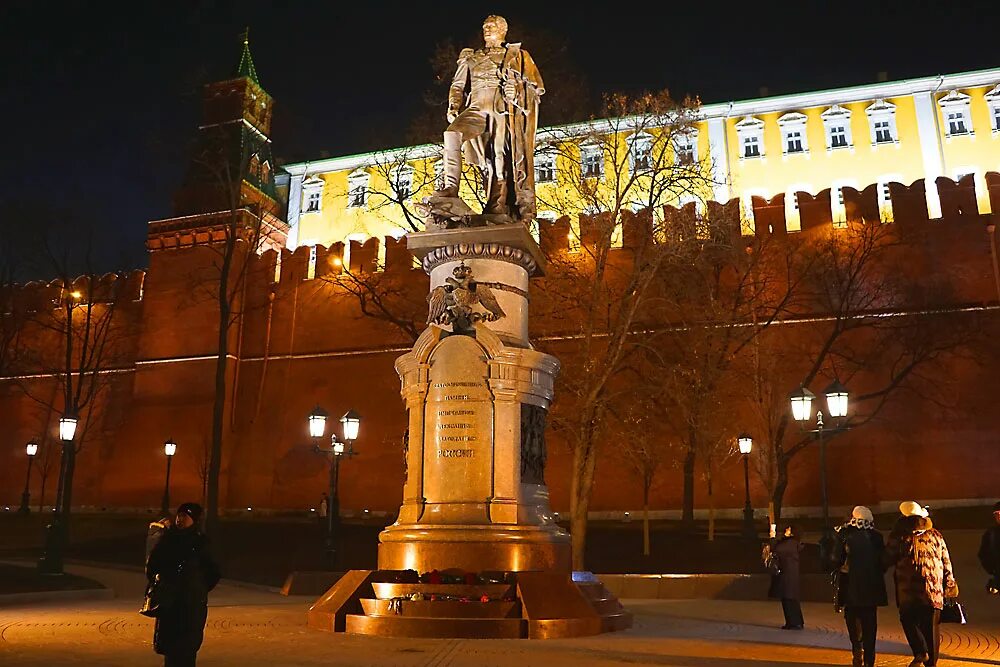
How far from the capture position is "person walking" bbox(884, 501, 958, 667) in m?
6.52

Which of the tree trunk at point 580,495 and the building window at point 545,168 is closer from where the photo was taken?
the tree trunk at point 580,495

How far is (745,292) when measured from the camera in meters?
27.4

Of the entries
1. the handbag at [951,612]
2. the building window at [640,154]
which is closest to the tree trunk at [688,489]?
the building window at [640,154]

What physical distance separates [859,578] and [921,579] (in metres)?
0.43

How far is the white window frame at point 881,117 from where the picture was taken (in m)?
39.4

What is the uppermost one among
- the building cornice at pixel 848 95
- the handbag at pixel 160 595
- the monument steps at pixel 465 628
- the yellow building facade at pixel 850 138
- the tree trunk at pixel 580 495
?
the building cornice at pixel 848 95

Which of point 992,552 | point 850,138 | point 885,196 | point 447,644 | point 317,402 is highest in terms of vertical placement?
point 850,138

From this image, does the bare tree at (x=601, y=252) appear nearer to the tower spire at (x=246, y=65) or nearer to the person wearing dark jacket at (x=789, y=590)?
the person wearing dark jacket at (x=789, y=590)

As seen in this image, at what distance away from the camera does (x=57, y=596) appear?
515 inches

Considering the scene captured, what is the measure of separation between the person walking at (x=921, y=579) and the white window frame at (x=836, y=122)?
3658 cm

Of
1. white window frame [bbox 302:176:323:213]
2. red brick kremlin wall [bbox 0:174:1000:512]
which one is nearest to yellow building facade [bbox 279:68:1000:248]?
white window frame [bbox 302:176:323:213]

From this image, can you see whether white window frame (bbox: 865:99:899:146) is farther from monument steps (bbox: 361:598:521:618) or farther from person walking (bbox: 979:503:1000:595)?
monument steps (bbox: 361:598:521:618)

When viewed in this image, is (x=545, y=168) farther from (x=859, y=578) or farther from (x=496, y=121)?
(x=859, y=578)

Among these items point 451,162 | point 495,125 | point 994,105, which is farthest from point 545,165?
point 994,105
